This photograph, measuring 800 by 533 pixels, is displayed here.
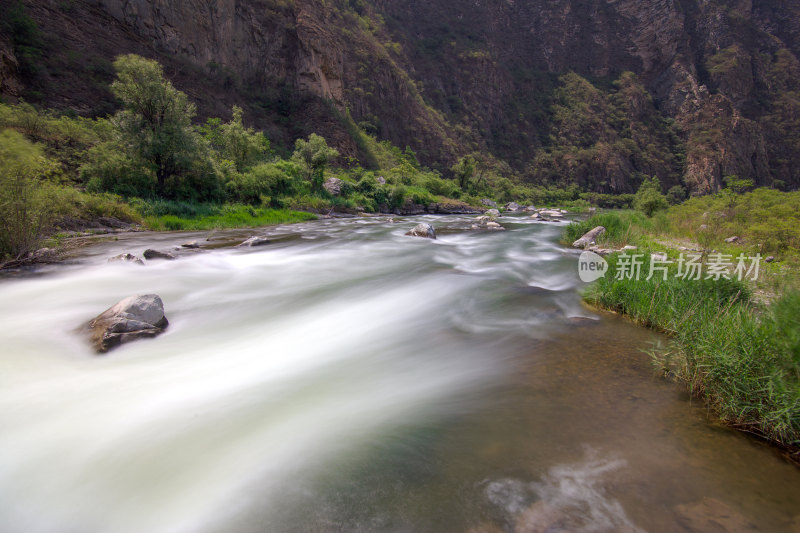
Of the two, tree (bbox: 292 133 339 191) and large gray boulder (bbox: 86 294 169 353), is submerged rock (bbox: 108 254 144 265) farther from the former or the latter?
tree (bbox: 292 133 339 191)

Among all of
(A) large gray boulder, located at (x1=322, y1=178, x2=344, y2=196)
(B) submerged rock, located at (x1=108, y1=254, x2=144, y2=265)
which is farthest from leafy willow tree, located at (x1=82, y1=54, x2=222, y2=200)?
(A) large gray boulder, located at (x1=322, y1=178, x2=344, y2=196)

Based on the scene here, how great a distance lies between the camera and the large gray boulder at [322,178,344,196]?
33.9 m

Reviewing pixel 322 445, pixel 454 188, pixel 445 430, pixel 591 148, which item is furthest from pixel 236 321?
pixel 591 148

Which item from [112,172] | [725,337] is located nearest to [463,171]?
[112,172]

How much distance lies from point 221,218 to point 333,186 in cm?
1524

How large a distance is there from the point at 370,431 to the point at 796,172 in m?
162

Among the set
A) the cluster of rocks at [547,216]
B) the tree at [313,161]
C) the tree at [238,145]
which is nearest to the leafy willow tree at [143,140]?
the tree at [238,145]

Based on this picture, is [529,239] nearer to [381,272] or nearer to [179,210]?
[381,272]

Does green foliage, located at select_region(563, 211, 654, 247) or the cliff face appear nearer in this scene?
green foliage, located at select_region(563, 211, 654, 247)

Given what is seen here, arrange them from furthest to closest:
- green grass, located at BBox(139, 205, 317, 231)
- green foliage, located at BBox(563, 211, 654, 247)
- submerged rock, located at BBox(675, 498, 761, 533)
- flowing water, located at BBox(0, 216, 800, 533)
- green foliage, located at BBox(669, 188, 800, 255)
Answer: green grass, located at BBox(139, 205, 317, 231), green foliage, located at BBox(563, 211, 654, 247), green foliage, located at BBox(669, 188, 800, 255), flowing water, located at BBox(0, 216, 800, 533), submerged rock, located at BBox(675, 498, 761, 533)

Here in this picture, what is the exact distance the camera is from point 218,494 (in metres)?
2.76

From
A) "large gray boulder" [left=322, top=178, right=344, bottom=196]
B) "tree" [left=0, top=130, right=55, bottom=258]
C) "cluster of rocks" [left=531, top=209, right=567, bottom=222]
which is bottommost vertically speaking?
"cluster of rocks" [left=531, top=209, right=567, bottom=222]

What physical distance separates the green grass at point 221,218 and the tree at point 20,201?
9.38m

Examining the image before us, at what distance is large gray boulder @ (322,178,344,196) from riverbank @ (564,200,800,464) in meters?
29.4
